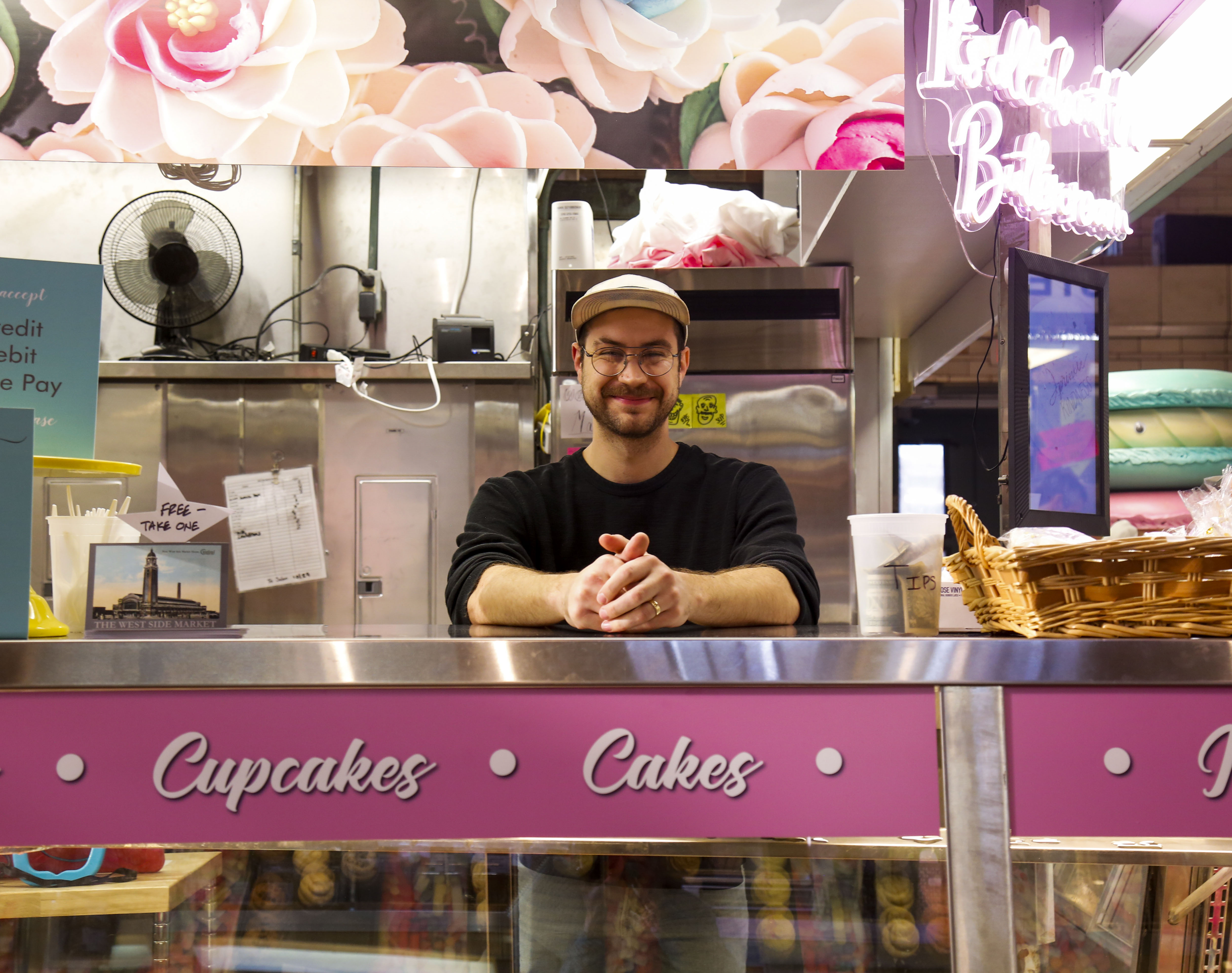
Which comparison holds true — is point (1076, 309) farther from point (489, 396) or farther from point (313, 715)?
point (489, 396)

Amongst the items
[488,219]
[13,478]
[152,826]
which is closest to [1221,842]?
[152,826]

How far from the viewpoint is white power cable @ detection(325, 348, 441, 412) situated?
4.13 meters

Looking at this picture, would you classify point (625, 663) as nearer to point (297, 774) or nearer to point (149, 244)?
point (297, 774)

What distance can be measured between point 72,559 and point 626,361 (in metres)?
1.07

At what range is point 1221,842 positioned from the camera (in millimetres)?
1102

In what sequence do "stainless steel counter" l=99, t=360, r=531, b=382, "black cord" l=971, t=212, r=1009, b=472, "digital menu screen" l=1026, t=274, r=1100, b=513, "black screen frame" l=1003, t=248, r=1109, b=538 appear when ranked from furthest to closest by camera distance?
"stainless steel counter" l=99, t=360, r=531, b=382 < "black cord" l=971, t=212, r=1009, b=472 < "digital menu screen" l=1026, t=274, r=1100, b=513 < "black screen frame" l=1003, t=248, r=1109, b=538

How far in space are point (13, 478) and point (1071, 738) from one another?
4.26 ft

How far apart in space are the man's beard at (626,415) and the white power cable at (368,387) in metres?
2.23

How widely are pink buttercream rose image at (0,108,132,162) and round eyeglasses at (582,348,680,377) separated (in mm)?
1068

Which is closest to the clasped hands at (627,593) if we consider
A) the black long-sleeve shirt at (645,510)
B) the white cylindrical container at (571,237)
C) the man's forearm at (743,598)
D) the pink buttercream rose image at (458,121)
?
the man's forearm at (743,598)

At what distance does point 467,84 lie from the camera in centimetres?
202

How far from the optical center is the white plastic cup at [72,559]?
136 cm

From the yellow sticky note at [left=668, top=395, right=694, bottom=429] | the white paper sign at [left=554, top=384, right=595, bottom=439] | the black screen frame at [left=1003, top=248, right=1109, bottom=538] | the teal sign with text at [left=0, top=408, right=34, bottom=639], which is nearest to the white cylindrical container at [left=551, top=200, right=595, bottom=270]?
the white paper sign at [left=554, top=384, right=595, bottom=439]

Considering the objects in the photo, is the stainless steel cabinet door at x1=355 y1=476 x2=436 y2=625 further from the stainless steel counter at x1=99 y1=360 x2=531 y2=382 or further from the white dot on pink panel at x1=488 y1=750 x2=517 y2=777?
the white dot on pink panel at x1=488 y1=750 x2=517 y2=777
